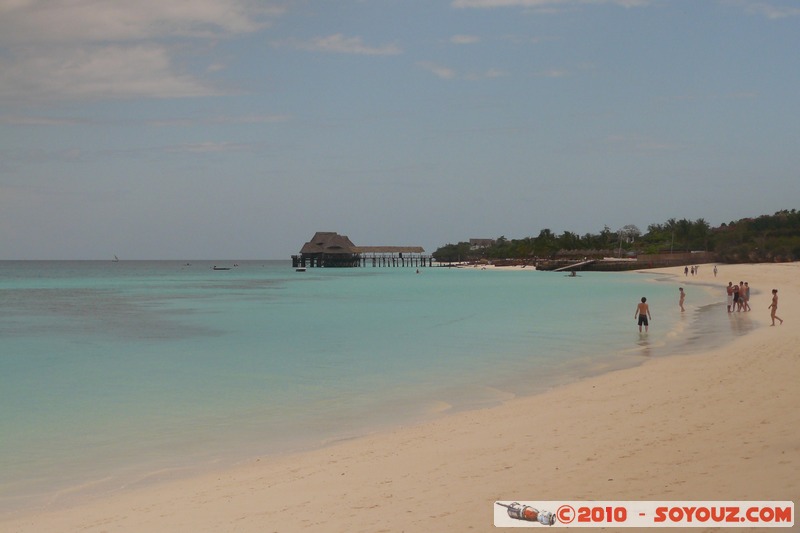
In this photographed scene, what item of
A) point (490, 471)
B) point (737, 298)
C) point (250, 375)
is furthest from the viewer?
point (737, 298)

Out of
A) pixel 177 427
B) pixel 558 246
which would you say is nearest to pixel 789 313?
pixel 177 427

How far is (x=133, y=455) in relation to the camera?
926 centimetres

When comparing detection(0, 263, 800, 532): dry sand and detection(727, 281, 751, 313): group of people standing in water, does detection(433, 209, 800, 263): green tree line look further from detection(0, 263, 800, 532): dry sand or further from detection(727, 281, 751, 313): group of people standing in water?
detection(0, 263, 800, 532): dry sand

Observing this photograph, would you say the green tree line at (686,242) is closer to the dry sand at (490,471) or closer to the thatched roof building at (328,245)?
the thatched roof building at (328,245)

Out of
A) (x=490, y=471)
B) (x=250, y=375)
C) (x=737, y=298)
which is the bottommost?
(x=250, y=375)

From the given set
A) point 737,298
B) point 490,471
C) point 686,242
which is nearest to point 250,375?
point 490,471

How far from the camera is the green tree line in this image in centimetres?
8775

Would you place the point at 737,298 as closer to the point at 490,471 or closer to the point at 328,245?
the point at 490,471

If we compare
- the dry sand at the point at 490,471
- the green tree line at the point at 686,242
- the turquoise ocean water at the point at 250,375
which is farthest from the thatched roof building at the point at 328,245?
the dry sand at the point at 490,471

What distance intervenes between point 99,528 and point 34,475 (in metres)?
2.78

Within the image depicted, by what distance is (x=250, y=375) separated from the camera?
1630 centimetres

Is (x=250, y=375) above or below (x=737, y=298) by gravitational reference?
below

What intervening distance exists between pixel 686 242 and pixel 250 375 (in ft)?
388

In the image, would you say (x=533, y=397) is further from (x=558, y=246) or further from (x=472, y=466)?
(x=558, y=246)
